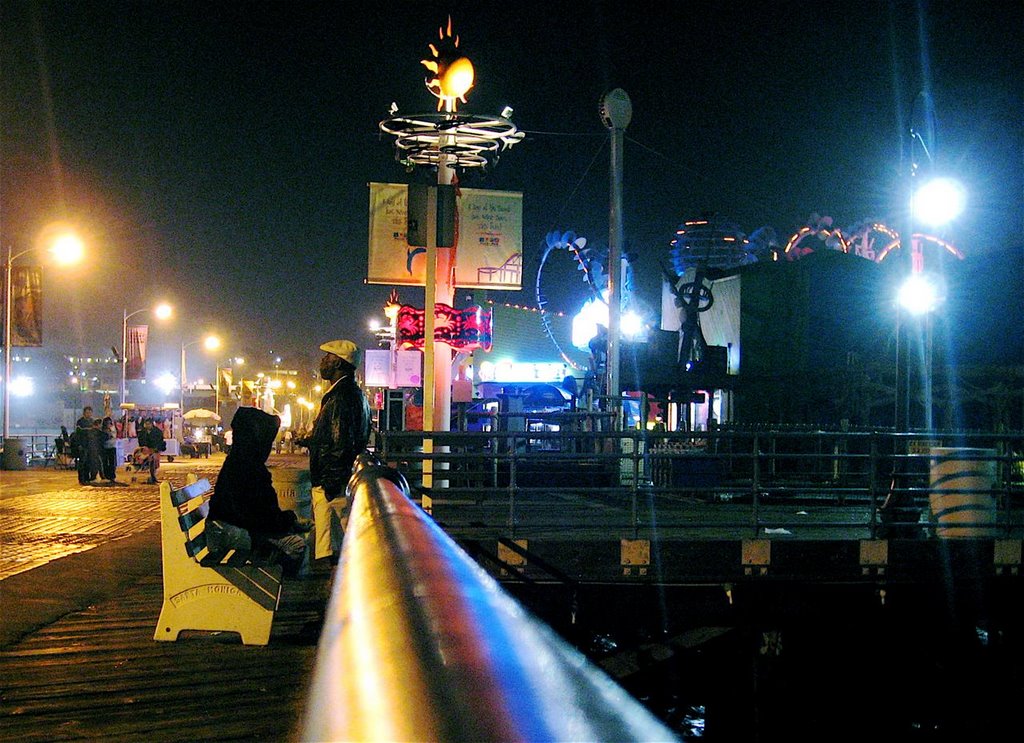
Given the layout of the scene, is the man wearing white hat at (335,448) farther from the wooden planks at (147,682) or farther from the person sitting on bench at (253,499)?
the wooden planks at (147,682)

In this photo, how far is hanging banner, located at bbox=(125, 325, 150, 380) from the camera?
52.6 metres

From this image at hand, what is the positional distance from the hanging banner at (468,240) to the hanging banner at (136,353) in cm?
→ 3183

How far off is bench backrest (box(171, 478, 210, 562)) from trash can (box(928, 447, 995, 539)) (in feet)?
23.6

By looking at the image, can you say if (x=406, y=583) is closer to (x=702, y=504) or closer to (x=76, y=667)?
(x=76, y=667)

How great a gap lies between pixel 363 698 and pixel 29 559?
39.7 ft

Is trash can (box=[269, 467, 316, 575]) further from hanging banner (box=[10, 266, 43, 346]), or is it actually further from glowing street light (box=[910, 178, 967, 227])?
hanging banner (box=[10, 266, 43, 346])

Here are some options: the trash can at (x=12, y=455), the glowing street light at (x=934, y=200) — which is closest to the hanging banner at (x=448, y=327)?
the glowing street light at (x=934, y=200)

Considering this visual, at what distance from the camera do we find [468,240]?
82.4 feet

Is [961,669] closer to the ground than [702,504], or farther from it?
closer to the ground

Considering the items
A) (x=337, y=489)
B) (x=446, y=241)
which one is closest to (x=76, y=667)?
(x=337, y=489)

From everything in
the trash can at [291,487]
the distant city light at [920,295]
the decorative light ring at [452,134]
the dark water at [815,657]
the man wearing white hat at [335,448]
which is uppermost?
the decorative light ring at [452,134]

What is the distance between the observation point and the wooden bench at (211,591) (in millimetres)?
6820

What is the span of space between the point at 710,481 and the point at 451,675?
1795 centimetres

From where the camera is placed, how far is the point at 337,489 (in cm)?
779
